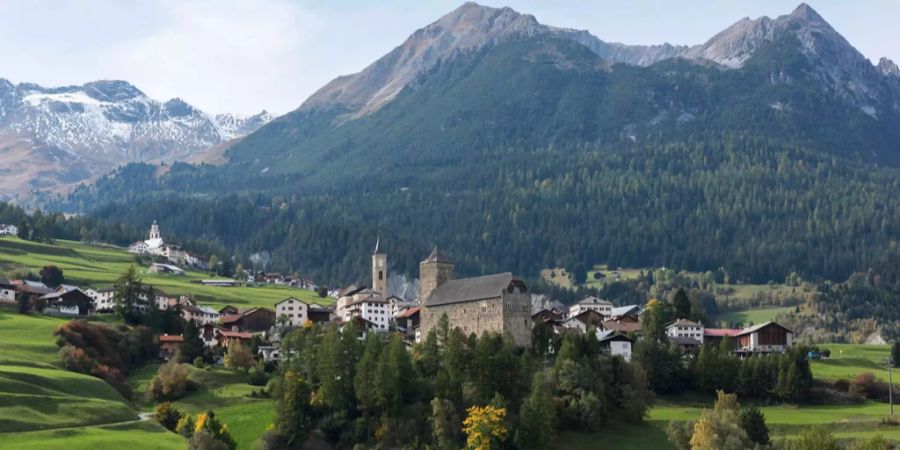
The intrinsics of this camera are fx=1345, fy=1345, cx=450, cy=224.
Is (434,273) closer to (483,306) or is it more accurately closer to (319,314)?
(483,306)

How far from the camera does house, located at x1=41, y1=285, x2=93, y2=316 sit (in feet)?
535

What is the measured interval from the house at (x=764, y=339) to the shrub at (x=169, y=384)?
67.6 metres

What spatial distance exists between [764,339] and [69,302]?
8501cm

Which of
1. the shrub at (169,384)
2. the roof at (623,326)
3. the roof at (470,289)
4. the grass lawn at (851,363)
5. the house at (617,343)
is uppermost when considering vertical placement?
the roof at (470,289)

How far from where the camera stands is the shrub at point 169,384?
129625mm

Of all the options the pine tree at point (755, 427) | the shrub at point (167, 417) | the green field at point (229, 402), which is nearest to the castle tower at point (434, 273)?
the green field at point (229, 402)

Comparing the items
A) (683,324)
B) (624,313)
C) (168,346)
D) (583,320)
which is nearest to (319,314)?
(168,346)

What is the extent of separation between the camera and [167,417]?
11975 cm

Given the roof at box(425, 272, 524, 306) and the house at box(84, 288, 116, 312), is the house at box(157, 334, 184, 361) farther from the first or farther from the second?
the roof at box(425, 272, 524, 306)

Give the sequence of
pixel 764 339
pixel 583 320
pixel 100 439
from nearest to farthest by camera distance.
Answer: pixel 100 439 → pixel 764 339 → pixel 583 320

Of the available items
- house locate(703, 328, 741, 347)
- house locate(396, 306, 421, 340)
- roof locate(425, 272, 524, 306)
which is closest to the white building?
house locate(396, 306, 421, 340)

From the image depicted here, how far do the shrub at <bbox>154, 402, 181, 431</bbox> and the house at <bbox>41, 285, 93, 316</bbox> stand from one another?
45872mm

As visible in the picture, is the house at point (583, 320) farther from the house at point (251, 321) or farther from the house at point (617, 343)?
the house at point (251, 321)

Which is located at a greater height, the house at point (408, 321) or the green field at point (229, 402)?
the house at point (408, 321)
